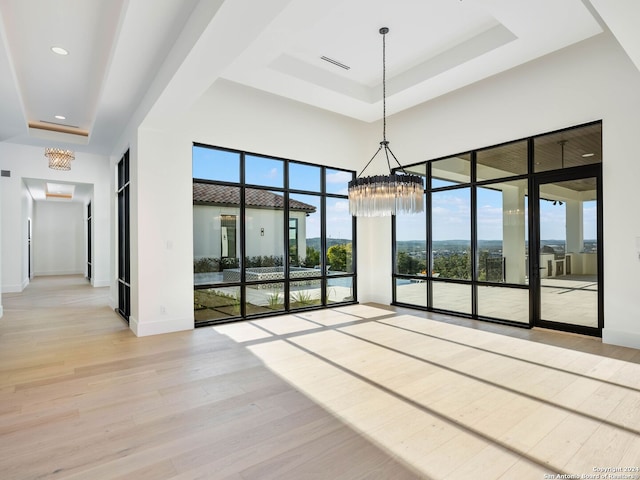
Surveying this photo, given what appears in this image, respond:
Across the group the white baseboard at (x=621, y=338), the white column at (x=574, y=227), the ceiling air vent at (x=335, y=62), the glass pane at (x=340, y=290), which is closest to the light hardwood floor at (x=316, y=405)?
the white baseboard at (x=621, y=338)

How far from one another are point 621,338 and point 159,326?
6.17 meters

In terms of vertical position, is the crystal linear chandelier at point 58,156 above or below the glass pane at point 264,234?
above

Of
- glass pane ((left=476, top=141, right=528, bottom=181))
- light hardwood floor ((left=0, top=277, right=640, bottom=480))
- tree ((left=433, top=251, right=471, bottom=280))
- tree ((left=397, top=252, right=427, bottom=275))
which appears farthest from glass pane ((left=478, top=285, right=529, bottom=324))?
glass pane ((left=476, top=141, right=528, bottom=181))

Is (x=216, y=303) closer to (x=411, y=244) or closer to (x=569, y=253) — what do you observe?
(x=411, y=244)

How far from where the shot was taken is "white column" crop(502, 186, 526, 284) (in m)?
5.57

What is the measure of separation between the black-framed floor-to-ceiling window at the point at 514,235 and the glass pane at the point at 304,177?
1.86 meters

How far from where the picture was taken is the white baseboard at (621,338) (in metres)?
4.34

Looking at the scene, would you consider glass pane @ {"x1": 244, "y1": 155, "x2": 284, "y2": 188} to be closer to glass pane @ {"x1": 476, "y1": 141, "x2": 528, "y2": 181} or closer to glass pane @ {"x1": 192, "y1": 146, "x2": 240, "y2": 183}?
glass pane @ {"x1": 192, "y1": 146, "x2": 240, "y2": 183}

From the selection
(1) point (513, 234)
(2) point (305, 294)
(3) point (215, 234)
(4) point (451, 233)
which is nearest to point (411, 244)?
(4) point (451, 233)

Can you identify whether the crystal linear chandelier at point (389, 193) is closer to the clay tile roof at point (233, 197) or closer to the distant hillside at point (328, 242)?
the clay tile roof at point (233, 197)

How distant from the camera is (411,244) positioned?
7105 mm

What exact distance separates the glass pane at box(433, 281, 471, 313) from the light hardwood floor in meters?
1.16

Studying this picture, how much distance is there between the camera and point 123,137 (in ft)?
20.8

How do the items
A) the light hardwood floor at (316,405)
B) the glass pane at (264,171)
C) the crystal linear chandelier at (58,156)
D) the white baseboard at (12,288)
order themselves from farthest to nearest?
the white baseboard at (12,288), the crystal linear chandelier at (58,156), the glass pane at (264,171), the light hardwood floor at (316,405)
